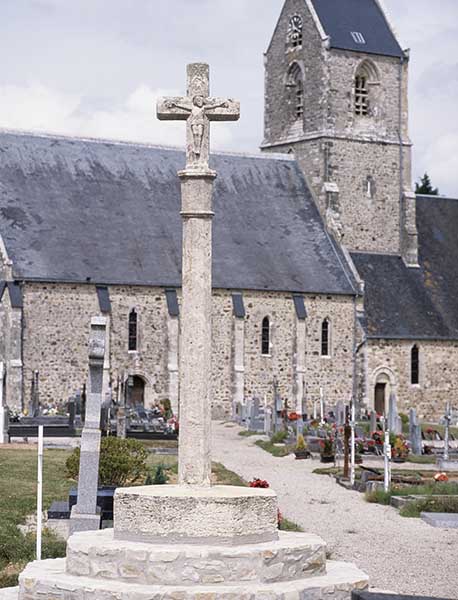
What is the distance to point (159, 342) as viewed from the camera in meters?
41.5

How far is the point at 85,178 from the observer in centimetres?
4325

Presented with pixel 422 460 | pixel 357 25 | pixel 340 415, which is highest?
pixel 357 25

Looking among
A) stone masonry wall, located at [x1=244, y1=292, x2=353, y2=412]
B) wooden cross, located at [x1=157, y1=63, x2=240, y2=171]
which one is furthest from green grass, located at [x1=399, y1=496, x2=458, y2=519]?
stone masonry wall, located at [x1=244, y1=292, x2=353, y2=412]

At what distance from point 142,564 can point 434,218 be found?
39.8 meters

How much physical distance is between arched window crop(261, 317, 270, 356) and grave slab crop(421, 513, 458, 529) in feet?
81.6

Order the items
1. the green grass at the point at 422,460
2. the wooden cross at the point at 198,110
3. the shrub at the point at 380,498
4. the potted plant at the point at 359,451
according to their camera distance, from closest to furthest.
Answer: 1. the wooden cross at the point at 198,110
2. the shrub at the point at 380,498
3. the potted plant at the point at 359,451
4. the green grass at the point at 422,460

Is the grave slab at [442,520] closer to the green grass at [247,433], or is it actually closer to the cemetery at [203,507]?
the cemetery at [203,507]

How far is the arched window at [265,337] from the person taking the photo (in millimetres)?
43406

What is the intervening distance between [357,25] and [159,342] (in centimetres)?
1412

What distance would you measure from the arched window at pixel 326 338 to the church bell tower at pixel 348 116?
3.16m

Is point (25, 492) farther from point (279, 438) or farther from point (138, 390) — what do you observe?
point (138, 390)

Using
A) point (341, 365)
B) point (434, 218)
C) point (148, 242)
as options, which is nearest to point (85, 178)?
point (148, 242)

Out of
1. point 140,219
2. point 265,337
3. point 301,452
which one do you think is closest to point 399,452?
point 301,452

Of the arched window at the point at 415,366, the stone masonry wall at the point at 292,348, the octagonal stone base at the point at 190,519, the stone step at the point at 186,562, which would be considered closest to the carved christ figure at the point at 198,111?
the octagonal stone base at the point at 190,519
